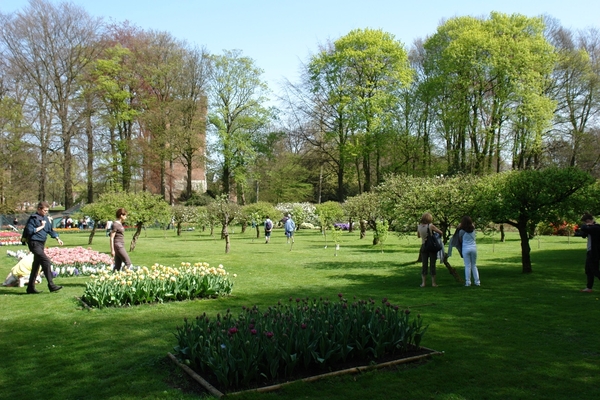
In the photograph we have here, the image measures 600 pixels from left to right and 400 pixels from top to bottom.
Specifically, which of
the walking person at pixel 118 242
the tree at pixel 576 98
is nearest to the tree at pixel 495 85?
the tree at pixel 576 98

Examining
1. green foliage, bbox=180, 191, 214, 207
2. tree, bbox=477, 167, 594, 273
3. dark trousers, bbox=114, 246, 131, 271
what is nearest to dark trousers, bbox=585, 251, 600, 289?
tree, bbox=477, 167, 594, 273

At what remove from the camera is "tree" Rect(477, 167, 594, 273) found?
12141 mm

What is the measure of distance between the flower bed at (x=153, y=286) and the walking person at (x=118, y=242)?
5.41ft

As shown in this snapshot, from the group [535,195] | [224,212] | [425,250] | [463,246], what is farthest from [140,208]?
[535,195]

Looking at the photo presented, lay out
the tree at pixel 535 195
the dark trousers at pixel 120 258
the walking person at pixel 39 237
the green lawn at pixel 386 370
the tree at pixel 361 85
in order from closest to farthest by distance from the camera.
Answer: the green lawn at pixel 386 370 → the walking person at pixel 39 237 → the dark trousers at pixel 120 258 → the tree at pixel 535 195 → the tree at pixel 361 85

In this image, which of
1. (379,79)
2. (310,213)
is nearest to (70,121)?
(310,213)

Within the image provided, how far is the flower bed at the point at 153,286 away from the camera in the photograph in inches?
355

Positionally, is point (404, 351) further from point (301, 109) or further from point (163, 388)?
point (301, 109)

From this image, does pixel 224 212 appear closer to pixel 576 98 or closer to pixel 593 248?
Answer: pixel 593 248

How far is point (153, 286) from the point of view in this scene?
941 cm

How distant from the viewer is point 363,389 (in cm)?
487

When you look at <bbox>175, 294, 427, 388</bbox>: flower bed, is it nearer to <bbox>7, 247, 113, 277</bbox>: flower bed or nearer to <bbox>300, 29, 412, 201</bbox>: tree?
<bbox>7, 247, 113, 277</bbox>: flower bed

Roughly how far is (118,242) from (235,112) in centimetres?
3832

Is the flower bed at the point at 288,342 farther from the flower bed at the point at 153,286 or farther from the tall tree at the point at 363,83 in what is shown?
the tall tree at the point at 363,83
